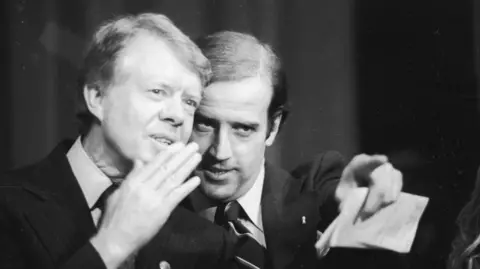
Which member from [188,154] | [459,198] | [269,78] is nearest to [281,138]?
[269,78]

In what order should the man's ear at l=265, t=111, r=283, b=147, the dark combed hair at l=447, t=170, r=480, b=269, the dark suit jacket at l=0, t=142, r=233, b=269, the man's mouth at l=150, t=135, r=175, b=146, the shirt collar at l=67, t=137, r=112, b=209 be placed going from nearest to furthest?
1. the dark suit jacket at l=0, t=142, r=233, b=269
2. the shirt collar at l=67, t=137, r=112, b=209
3. the man's mouth at l=150, t=135, r=175, b=146
4. the man's ear at l=265, t=111, r=283, b=147
5. the dark combed hair at l=447, t=170, r=480, b=269

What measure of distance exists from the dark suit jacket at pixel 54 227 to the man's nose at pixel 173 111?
324 mm

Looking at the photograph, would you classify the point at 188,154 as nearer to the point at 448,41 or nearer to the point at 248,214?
the point at 248,214

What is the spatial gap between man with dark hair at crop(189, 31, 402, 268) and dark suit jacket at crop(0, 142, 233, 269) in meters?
0.19

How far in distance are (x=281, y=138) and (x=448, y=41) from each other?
2.66 ft

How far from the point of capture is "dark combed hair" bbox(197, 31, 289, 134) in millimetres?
2391

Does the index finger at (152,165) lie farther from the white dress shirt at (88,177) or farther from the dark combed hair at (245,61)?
the dark combed hair at (245,61)

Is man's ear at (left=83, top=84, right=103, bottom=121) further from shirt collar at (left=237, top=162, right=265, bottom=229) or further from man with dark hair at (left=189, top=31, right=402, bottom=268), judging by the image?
shirt collar at (left=237, top=162, right=265, bottom=229)

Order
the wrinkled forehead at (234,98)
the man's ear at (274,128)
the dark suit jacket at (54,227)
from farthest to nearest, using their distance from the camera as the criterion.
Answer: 1. the man's ear at (274,128)
2. the wrinkled forehead at (234,98)
3. the dark suit jacket at (54,227)

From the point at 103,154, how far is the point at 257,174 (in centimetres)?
58

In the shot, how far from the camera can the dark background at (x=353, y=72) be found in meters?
2.33

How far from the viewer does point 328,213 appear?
2482mm

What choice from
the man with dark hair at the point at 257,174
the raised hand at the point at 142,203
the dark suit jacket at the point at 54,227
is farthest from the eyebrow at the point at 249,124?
the dark suit jacket at the point at 54,227

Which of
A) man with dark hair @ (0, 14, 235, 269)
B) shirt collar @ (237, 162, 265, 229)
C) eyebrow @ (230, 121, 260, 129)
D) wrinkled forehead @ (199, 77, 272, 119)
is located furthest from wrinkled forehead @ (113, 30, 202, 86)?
shirt collar @ (237, 162, 265, 229)
